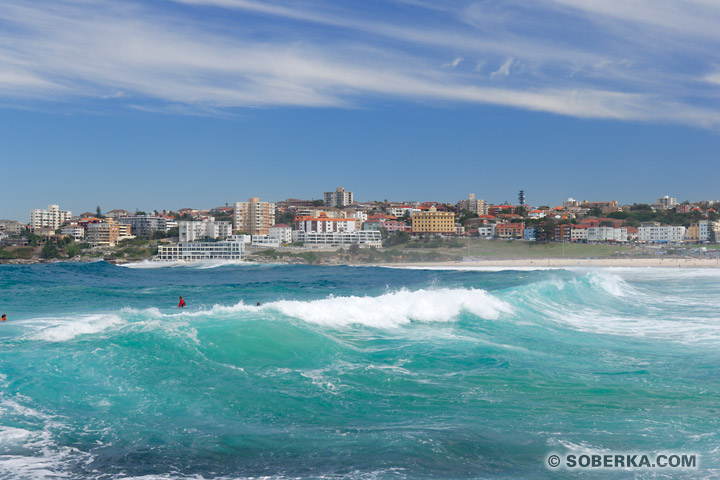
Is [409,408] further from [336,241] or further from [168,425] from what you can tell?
[336,241]

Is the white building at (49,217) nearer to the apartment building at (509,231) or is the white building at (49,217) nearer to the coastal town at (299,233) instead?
the coastal town at (299,233)

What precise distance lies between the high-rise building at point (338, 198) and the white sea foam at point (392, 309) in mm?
162482

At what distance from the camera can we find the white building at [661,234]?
11275cm

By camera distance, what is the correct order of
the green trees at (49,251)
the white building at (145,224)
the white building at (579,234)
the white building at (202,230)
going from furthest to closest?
the white building at (145,224)
the white building at (202,230)
the white building at (579,234)
the green trees at (49,251)

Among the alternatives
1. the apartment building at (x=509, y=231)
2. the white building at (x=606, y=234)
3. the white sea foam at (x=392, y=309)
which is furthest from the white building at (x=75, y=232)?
the white sea foam at (x=392, y=309)

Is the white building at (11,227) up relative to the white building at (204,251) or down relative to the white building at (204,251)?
up

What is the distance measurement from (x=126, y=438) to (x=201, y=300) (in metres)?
23.5

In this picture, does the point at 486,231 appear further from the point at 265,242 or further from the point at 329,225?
the point at 265,242

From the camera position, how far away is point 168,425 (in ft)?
28.3

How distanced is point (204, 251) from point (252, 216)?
114ft

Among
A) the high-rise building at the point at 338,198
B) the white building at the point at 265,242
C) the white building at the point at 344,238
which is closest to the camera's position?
the white building at the point at 265,242

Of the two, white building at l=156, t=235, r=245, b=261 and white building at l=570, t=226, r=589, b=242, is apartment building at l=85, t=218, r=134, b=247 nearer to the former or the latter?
white building at l=156, t=235, r=245, b=261

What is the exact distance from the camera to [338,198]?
185875 mm

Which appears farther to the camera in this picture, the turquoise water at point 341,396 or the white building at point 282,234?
the white building at point 282,234
